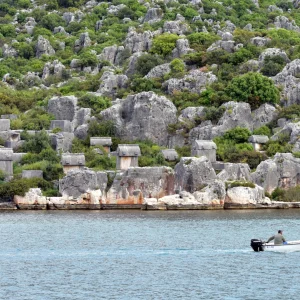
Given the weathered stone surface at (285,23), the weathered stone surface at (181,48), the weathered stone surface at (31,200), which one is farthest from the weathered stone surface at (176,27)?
the weathered stone surface at (31,200)

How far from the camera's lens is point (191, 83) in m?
99.8

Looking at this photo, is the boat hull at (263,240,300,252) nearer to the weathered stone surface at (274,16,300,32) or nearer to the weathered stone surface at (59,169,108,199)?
the weathered stone surface at (59,169,108,199)

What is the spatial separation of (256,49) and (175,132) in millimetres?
17162

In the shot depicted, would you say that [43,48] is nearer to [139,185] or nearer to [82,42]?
[82,42]

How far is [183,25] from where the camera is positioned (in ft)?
393

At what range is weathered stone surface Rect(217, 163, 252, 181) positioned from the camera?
80.3 metres

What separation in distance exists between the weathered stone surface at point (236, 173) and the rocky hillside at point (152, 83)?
227 cm

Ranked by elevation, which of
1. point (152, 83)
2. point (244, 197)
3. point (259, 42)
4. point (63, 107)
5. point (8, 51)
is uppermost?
point (8, 51)

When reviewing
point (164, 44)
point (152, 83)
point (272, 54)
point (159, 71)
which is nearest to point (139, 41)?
point (164, 44)

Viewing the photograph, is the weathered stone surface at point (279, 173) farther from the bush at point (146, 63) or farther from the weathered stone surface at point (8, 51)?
the weathered stone surface at point (8, 51)

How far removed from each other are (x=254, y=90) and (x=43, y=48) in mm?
35517

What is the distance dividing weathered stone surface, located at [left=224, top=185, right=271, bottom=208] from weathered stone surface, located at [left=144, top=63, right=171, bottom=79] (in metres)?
27.4

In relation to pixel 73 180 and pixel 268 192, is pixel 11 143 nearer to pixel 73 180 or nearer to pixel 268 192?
pixel 73 180

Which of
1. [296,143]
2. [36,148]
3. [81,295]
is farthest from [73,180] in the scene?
[81,295]
